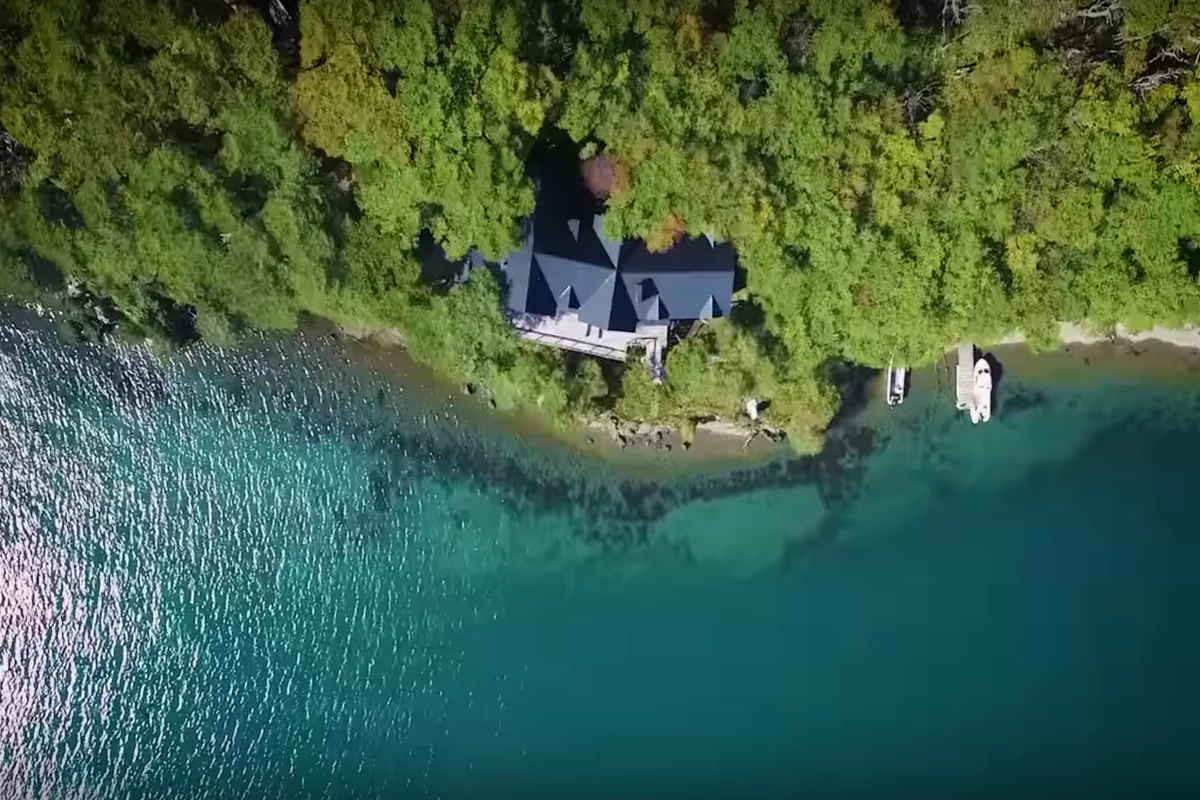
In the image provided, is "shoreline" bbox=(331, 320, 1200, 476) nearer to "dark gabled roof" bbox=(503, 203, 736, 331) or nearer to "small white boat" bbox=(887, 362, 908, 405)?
"small white boat" bbox=(887, 362, 908, 405)

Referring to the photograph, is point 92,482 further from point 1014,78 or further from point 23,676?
point 1014,78

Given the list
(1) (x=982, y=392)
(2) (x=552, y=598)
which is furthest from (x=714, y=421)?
(1) (x=982, y=392)

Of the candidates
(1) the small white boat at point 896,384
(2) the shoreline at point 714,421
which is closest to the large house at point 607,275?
(2) the shoreline at point 714,421

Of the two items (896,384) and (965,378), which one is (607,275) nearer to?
(896,384)

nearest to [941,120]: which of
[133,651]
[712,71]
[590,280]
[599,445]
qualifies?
[712,71]

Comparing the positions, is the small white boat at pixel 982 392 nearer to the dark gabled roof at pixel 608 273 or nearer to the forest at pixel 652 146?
the forest at pixel 652 146

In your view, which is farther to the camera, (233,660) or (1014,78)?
(233,660)
